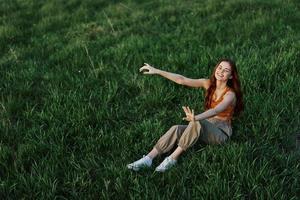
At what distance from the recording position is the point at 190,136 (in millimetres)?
4750

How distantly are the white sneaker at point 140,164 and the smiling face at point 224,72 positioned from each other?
1.16 meters

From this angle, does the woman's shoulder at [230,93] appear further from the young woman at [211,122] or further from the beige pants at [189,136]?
the beige pants at [189,136]

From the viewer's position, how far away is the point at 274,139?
505cm

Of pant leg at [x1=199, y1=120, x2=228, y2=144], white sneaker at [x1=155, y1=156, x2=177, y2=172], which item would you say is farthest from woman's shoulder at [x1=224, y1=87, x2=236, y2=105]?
white sneaker at [x1=155, y1=156, x2=177, y2=172]

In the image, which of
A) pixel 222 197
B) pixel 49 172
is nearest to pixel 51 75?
pixel 49 172

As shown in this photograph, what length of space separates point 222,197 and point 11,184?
1.91m

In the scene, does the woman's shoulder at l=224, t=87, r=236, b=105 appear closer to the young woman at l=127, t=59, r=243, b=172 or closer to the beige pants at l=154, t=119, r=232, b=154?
the young woman at l=127, t=59, r=243, b=172

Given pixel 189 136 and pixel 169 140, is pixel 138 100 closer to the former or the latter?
pixel 169 140

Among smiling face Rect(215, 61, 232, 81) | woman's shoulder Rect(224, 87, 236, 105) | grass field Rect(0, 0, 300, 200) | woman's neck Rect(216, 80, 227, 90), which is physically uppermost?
smiling face Rect(215, 61, 232, 81)

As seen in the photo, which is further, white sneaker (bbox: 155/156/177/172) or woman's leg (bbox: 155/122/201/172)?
woman's leg (bbox: 155/122/201/172)

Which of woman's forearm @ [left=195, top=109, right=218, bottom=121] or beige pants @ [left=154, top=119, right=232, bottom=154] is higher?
woman's forearm @ [left=195, top=109, right=218, bottom=121]

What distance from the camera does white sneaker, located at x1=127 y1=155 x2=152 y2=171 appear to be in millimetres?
4590

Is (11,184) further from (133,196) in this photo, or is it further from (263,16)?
(263,16)

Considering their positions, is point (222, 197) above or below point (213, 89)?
below
